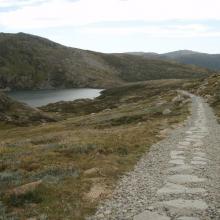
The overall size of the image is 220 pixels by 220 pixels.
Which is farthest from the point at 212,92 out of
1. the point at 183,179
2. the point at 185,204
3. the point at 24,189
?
the point at 24,189

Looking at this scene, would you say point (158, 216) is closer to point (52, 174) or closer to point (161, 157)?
point (52, 174)

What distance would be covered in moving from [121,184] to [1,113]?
11793 centimetres

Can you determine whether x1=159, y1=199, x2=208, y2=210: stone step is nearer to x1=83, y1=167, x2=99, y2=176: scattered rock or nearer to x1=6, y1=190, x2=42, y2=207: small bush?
x1=6, y1=190, x2=42, y2=207: small bush

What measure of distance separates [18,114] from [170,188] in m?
120

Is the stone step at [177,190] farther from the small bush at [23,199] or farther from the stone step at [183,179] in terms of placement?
the small bush at [23,199]

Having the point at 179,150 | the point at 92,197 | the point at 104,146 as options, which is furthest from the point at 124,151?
the point at 92,197

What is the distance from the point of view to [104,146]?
28984 mm

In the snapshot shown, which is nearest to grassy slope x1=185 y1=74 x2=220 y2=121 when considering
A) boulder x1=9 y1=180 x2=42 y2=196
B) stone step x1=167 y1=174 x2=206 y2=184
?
stone step x1=167 y1=174 x2=206 y2=184

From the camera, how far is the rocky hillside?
→ 12731cm

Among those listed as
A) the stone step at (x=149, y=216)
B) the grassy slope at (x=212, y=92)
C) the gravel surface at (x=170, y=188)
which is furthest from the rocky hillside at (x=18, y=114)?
the stone step at (x=149, y=216)

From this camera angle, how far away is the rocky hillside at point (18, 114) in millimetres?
127312

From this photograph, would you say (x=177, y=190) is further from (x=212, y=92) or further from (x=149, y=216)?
(x=212, y=92)

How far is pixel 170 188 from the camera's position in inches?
730

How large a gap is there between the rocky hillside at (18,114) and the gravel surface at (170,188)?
102 m
